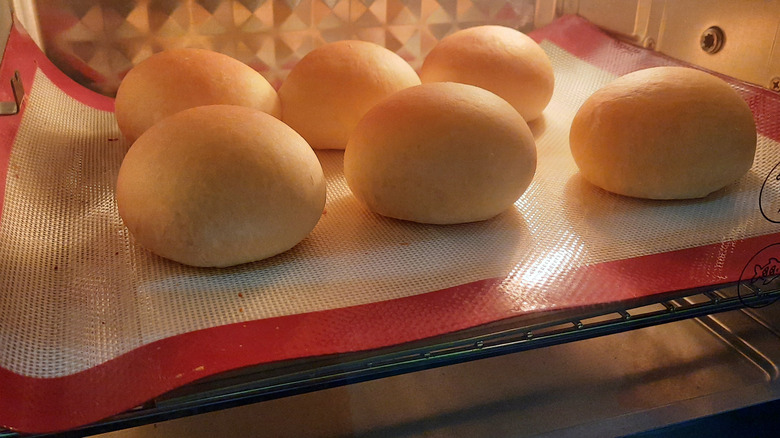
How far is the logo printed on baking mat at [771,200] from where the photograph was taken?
0.72m

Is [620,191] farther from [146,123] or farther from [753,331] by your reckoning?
[146,123]

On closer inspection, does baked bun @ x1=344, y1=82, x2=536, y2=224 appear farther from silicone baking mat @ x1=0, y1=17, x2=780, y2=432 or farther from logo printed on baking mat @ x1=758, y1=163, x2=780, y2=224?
logo printed on baking mat @ x1=758, y1=163, x2=780, y2=224

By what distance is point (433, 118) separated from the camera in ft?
2.54

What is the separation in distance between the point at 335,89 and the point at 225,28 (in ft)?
0.73

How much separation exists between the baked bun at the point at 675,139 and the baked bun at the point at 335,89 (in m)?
0.31

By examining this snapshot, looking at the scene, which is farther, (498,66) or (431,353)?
(498,66)

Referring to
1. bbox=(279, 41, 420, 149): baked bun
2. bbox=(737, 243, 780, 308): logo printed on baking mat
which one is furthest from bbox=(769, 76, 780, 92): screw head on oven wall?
bbox=(279, 41, 420, 149): baked bun

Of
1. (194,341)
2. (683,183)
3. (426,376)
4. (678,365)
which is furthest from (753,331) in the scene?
(194,341)

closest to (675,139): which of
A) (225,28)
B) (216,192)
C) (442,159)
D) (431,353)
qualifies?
(442,159)

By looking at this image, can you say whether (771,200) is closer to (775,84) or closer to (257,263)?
(775,84)

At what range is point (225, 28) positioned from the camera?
103 centimetres

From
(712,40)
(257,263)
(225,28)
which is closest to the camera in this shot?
(257,263)

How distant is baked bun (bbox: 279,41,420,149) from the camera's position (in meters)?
0.95

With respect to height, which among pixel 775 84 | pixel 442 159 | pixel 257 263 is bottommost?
pixel 257 263
